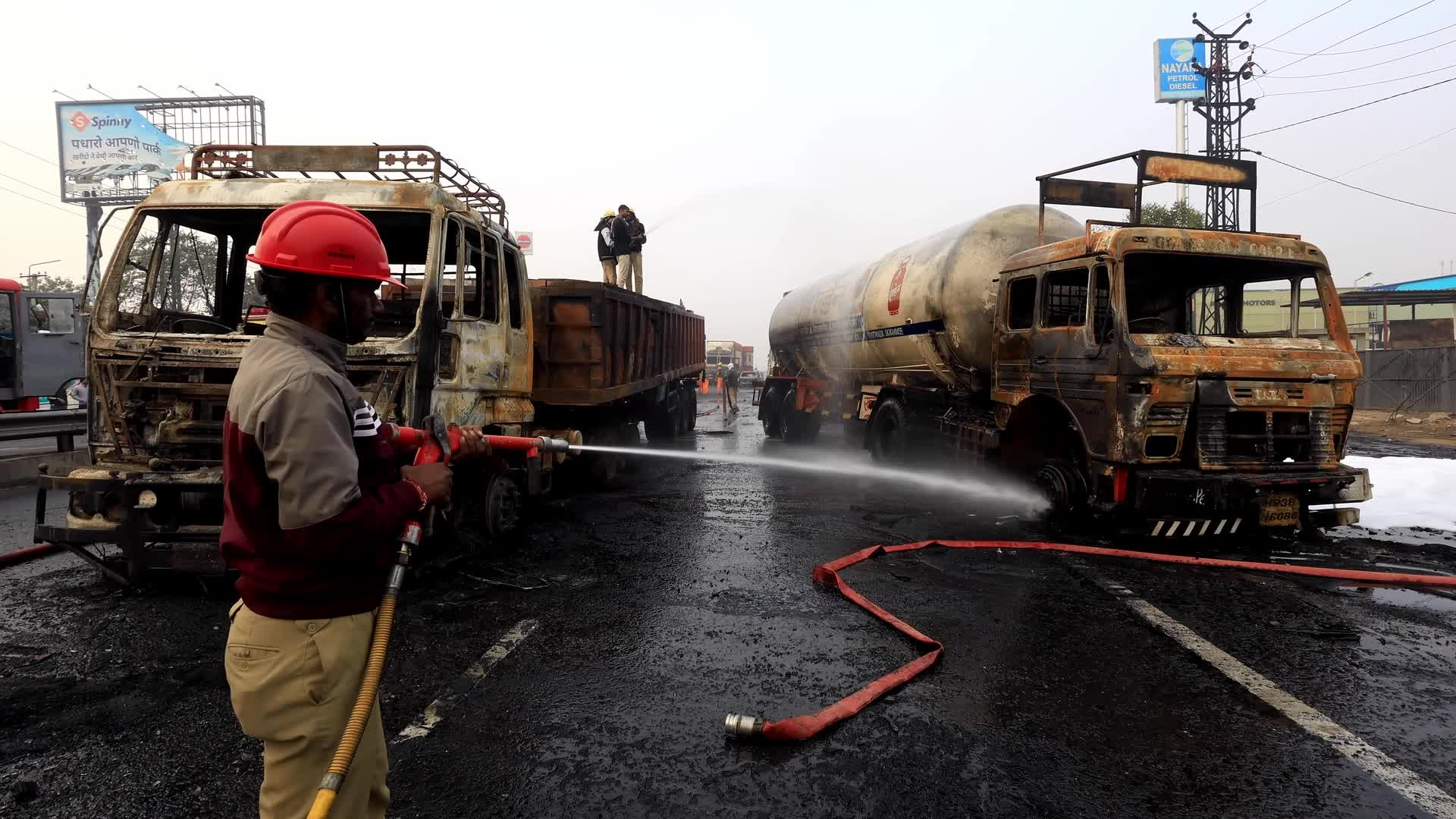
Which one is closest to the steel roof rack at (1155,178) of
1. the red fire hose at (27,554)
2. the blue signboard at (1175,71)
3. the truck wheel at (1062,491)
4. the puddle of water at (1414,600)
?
the truck wheel at (1062,491)

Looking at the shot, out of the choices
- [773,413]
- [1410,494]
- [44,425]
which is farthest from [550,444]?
[773,413]

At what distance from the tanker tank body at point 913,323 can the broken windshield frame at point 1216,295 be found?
1605mm

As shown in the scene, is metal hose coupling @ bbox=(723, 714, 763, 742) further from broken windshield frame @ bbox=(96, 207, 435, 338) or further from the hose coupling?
broken windshield frame @ bbox=(96, 207, 435, 338)

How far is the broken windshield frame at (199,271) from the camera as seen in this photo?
519 cm

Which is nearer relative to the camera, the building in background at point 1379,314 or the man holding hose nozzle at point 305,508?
the man holding hose nozzle at point 305,508

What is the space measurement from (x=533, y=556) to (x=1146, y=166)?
7.03 metres

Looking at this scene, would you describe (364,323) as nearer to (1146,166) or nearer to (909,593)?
(909,593)

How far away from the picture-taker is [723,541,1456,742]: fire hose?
3.19m

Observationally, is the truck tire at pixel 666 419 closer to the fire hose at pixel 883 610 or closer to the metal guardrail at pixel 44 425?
the fire hose at pixel 883 610

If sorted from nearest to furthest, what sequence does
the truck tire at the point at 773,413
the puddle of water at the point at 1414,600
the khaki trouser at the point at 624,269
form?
1. the puddle of water at the point at 1414,600
2. the khaki trouser at the point at 624,269
3. the truck tire at the point at 773,413

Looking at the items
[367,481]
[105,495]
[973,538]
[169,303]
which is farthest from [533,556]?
[367,481]

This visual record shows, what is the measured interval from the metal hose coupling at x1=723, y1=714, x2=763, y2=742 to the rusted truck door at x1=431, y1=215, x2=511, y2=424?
2902mm

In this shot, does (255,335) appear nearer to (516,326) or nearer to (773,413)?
(516,326)

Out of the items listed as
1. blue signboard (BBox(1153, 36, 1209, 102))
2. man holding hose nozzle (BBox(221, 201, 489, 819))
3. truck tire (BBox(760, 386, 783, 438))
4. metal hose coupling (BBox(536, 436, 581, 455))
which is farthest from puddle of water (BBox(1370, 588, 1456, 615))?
blue signboard (BBox(1153, 36, 1209, 102))
